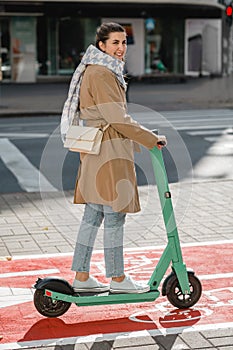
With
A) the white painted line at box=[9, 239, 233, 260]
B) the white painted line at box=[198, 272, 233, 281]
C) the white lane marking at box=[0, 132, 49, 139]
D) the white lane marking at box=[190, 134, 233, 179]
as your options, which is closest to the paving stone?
the white painted line at box=[198, 272, 233, 281]

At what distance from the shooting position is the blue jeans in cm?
507

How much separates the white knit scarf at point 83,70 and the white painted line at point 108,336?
4.56 feet

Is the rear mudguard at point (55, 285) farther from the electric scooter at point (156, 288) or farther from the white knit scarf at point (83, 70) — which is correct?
the white knit scarf at point (83, 70)

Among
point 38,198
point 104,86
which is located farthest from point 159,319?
point 38,198

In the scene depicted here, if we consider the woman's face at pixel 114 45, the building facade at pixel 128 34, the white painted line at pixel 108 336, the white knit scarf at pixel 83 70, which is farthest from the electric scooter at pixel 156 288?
the building facade at pixel 128 34

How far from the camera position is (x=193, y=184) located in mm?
10266

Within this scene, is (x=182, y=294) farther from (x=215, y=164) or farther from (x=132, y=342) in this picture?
(x=215, y=164)

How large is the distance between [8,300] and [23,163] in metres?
6.82

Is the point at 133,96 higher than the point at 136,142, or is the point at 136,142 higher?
the point at 136,142

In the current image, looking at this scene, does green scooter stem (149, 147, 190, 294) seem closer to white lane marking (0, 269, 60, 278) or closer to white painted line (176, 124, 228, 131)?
white lane marking (0, 269, 60, 278)

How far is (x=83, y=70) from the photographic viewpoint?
4.99 metres

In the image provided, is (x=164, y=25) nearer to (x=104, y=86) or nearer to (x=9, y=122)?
(x=9, y=122)

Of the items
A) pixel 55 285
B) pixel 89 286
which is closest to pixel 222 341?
pixel 89 286

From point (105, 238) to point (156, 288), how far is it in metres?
0.50
